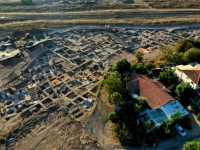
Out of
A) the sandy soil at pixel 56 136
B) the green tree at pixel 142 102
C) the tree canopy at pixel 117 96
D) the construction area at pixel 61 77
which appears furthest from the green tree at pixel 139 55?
the sandy soil at pixel 56 136

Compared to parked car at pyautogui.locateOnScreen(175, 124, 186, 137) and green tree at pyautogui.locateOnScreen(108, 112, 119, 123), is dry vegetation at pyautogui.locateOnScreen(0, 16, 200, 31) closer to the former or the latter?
green tree at pyautogui.locateOnScreen(108, 112, 119, 123)

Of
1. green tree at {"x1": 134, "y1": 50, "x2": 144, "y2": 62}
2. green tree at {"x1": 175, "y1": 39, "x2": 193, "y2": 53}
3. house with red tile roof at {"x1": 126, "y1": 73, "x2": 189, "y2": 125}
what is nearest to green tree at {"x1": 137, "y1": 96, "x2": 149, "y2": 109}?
house with red tile roof at {"x1": 126, "y1": 73, "x2": 189, "y2": 125}

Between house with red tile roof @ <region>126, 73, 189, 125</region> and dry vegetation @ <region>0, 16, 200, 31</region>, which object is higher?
dry vegetation @ <region>0, 16, 200, 31</region>

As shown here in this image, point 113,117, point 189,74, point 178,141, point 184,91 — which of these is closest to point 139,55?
point 189,74

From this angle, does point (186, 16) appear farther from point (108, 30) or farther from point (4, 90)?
point (4, 90)

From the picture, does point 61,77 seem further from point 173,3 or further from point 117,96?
point 173,3

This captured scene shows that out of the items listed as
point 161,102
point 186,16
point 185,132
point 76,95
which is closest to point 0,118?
point 76,95
